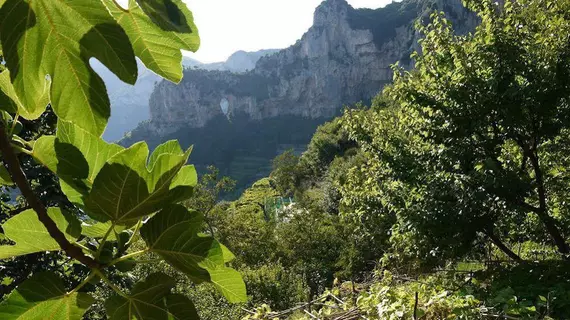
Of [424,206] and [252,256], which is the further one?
[252,256]

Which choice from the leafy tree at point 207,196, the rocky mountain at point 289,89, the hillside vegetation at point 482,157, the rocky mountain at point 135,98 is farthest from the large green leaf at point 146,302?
the rocky mountain at point 135,98

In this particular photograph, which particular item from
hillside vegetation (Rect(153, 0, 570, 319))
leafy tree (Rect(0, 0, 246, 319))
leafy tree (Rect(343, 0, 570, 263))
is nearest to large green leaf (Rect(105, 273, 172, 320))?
leafy tree (Rect(0, 0, 246, 319))

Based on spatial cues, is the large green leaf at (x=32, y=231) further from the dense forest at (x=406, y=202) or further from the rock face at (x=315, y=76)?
the rock face at (x=315, y=76)

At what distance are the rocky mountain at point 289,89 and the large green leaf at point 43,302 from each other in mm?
66175

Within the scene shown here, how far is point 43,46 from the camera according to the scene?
28 cm

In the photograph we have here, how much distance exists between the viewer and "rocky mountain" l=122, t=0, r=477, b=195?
6944 centimetres

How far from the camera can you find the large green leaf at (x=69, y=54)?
274 millimetres

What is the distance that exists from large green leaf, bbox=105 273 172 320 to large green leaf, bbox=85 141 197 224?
8cm

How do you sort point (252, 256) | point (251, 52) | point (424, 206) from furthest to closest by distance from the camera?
point (251, 52) < point (252, 256) < point (424, 206)

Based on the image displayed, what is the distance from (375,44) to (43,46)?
7312cm

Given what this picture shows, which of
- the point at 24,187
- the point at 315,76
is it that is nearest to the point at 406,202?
the point at 24,187

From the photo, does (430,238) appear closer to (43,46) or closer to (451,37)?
→ (451,37)

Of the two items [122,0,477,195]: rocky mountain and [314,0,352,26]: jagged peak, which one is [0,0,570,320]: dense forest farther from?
[314,0,352,26]: jagged peak

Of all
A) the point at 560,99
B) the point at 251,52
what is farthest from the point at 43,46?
the point at 251,52
